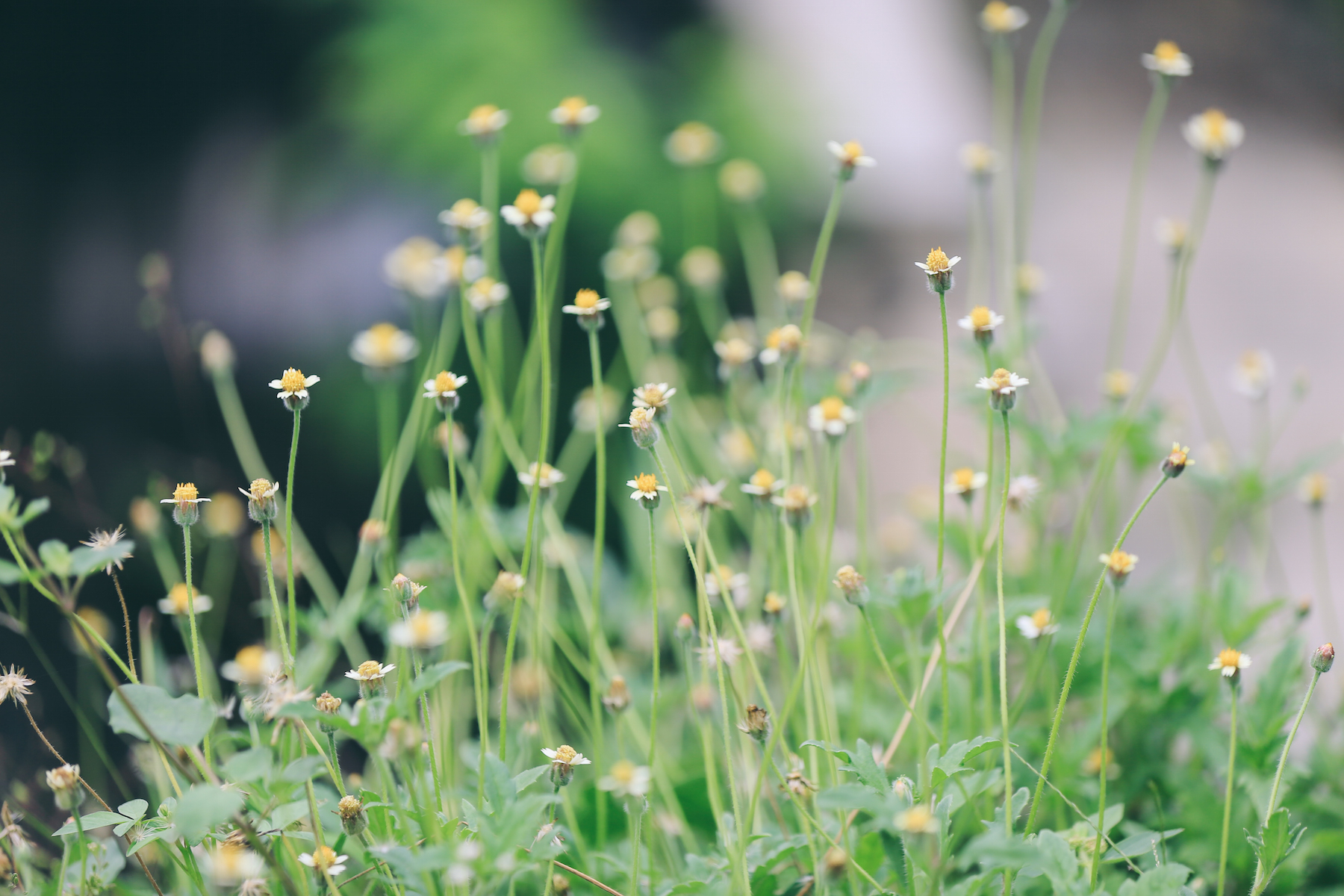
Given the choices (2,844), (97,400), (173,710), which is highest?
(173,710)

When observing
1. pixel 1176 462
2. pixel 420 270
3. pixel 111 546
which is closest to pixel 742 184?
pixel 420 270

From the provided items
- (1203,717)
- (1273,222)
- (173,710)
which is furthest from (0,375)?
(1273,222)

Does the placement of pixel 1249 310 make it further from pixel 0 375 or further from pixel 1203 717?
pixel 0 375

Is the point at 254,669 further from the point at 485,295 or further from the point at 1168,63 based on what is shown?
the point at 1168,63

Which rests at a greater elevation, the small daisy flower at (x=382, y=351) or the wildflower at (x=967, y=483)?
the small daisy flower at (x=382, y=351)

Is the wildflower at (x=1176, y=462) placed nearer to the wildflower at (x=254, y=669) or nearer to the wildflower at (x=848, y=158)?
the wildflower at (x=848, y=158)

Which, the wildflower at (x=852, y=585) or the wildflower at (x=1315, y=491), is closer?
the wildflower at (x=852, y=585)

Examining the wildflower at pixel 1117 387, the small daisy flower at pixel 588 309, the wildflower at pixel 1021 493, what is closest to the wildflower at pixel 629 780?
the small daisy flower at pixel 588 309
